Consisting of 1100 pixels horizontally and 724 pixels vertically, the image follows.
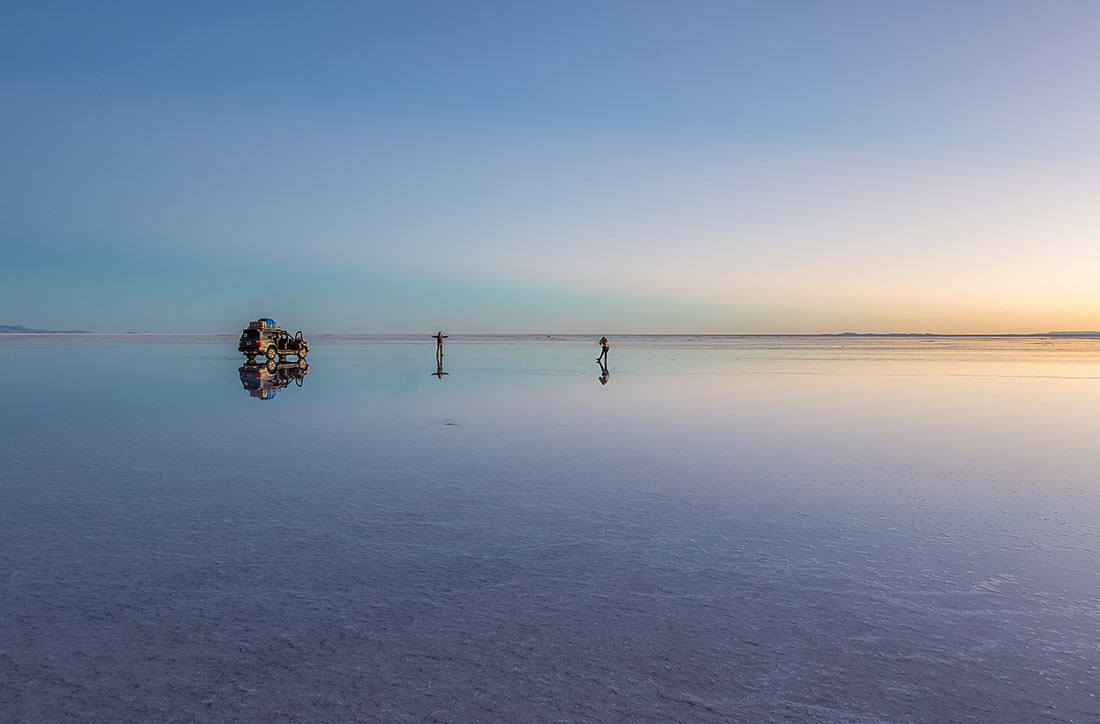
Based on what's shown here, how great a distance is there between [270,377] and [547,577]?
31.5m

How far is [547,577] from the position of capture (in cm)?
645

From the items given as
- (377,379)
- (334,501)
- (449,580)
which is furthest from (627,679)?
(377,379)

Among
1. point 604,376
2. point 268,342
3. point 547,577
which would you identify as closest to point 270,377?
point 268,342

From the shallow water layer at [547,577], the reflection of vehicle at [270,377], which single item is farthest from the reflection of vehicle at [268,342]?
the shallow water layer at [547,577]

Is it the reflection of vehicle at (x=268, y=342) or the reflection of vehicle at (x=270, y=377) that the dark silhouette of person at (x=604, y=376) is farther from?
the reflection of vehicle at (x=268, y=342)

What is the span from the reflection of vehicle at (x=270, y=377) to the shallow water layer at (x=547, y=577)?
11.2 m

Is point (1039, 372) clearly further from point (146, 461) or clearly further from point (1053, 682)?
point (146, 461)

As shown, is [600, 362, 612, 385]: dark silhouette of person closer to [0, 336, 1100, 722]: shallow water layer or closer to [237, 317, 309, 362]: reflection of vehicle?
[0, 336, 1100, 722]: shallow water layer

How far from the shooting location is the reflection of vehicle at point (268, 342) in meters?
40.9

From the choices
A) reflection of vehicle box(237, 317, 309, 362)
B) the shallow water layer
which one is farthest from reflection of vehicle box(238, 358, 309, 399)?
the shallow water layer

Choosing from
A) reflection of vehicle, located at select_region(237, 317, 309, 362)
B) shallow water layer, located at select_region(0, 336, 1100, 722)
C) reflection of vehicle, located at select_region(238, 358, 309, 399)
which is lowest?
shallow water layer, located at select_region(0, 336, 1100, 722)

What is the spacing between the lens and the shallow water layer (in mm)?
4406

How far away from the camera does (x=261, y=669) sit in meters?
4.65

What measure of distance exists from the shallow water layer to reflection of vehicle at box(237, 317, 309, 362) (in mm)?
26659
